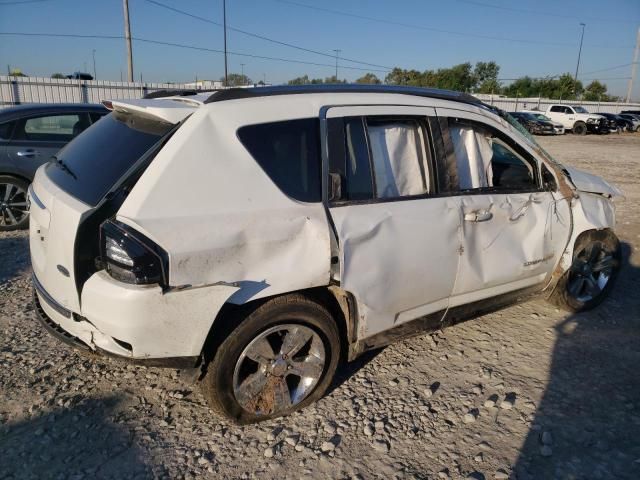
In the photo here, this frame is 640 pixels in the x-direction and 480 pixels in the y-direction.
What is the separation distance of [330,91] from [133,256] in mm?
1469

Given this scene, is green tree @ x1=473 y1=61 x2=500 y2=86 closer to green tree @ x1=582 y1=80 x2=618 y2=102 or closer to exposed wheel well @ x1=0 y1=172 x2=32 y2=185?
green tree @ x1=582 y1=80 x2=618 y2=102

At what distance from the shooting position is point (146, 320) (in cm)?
226

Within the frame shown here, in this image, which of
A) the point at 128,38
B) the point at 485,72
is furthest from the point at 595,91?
the point at 128,38

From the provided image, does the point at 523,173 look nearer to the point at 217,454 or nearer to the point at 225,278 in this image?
the point at 225,278

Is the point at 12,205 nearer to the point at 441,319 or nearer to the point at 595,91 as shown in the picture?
the point at 441,319

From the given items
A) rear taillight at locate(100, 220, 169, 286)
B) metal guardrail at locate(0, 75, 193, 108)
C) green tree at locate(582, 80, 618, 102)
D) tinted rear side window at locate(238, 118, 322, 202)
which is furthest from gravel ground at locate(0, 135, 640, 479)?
green tree at locate(582, 80, 618, 102)

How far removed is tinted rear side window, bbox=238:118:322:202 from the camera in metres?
2.53

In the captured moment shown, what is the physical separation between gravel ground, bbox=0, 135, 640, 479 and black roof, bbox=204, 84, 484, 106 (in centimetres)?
183

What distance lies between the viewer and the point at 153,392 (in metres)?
3.07

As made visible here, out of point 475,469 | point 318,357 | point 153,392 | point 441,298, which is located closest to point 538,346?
point 441,298

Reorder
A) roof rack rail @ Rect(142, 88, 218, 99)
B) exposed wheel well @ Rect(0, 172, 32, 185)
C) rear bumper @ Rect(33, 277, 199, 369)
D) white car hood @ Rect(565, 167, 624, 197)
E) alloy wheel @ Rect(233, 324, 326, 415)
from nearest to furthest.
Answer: rear bumper @ Rect(33, 277, 199, 369) → alloy wheel @ Rect(233, 324, 326, 415) → roof rack rail @ Rect(142, 88, 218, 99) → white car hood @ Rect(565, 167, 624, 197) → exposed wheel well @ Rect(0, 172, 32, 185)

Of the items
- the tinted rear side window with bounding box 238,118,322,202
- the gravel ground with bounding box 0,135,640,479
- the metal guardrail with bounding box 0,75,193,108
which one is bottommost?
the gravel ground with bounding box 0,135,640,479

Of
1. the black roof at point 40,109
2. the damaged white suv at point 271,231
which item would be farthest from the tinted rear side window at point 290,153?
the black roof at point 40,109

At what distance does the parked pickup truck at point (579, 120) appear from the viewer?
31.9 metres
